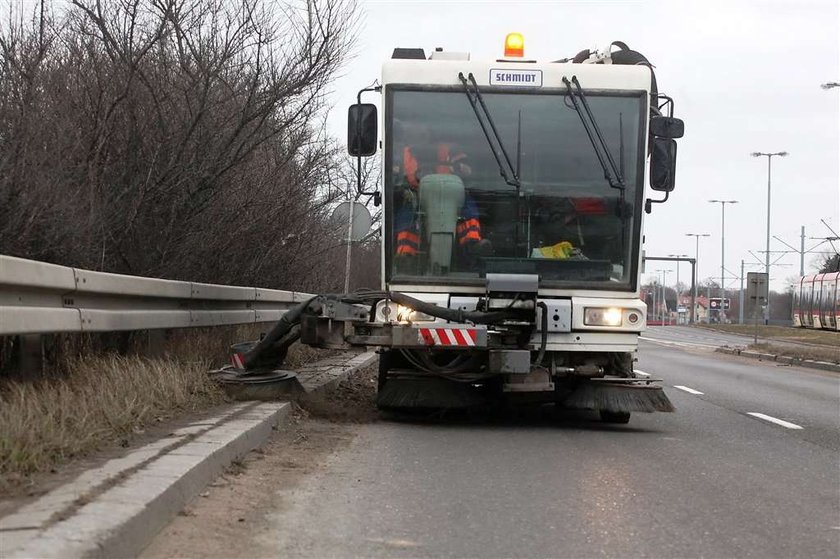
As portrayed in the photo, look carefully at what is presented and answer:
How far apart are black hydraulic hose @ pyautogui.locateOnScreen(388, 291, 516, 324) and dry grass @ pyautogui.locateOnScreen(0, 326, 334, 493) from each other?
1.77 metres

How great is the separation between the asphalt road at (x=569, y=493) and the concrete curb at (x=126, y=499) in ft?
1.65

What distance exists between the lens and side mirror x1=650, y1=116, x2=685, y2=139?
27.2 ft

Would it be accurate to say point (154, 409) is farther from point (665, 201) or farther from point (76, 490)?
point (665, 201)

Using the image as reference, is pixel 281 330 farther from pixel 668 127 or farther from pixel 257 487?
pixel 668 127

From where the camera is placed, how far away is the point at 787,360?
23.8 metres

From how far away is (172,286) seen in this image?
25.6 ft

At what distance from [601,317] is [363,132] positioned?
8.99 feet

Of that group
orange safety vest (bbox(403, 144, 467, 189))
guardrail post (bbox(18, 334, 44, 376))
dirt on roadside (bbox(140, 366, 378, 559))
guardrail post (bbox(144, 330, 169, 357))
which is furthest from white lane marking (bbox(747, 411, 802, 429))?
guardrail post (bbox(18, 334, 44, 376))

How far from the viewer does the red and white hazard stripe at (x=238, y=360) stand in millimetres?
8375

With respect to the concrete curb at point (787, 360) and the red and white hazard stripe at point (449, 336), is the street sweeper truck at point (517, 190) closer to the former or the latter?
the red and white hazard stripe at point (449, 336)

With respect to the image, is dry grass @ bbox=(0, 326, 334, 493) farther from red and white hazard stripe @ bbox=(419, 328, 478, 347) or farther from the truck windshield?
the truck windshield

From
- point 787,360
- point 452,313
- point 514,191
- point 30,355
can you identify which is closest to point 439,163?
point 514,191

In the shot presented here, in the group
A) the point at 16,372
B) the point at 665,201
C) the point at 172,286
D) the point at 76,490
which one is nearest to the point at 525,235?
the point at 665,201

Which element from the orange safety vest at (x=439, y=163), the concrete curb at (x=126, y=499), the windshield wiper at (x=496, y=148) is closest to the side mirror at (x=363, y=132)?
the orange safety vest at (x=439, y=163)
